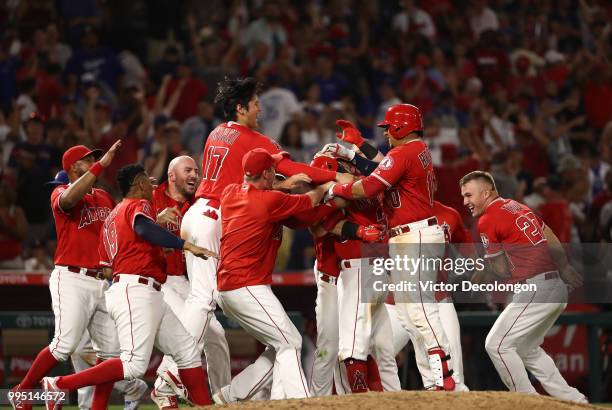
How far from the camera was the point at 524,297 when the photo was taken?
7.64m

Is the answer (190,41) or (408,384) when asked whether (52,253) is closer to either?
(408,384)

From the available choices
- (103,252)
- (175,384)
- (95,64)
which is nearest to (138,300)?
(103,252)

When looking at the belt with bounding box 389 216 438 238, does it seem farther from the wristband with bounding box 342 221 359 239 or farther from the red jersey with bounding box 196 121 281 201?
the red jersey with bounding box 196 121 281 201

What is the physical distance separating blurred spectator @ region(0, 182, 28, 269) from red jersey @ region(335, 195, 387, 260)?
13.1 ft

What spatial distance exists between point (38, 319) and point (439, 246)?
369cm

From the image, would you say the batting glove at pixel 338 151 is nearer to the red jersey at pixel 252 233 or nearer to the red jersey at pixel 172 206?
the red jersey at pixel 252 233

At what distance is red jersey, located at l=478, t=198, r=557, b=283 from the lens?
7.66 meters

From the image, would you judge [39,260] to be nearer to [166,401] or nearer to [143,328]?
[166,401]

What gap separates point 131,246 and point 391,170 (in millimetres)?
1719

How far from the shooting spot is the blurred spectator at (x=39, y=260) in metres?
10.3

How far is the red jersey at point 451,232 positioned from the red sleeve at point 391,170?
721 mm

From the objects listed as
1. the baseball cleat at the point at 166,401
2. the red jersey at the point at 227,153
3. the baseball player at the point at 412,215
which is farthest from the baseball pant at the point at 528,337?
the baseball cleat at the point at 166,401

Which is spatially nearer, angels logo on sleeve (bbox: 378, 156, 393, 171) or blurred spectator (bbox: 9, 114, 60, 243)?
angels logo on sleeve (bbox: 378, 156, 393, 171)

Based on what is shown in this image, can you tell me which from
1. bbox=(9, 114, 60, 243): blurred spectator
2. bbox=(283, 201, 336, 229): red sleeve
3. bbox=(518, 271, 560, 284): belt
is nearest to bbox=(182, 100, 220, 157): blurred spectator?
bbox=(9, 114, 60, 243): blurred spectator
